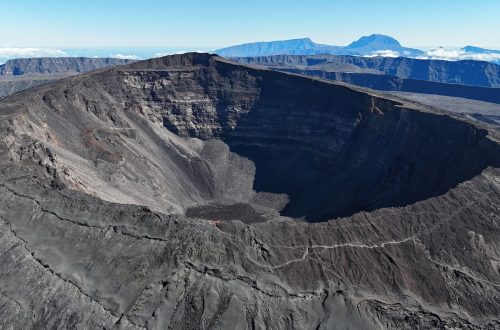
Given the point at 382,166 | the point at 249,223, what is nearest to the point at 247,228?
the point at 249,223

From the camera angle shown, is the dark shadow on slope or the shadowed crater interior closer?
the dark shadow on slope

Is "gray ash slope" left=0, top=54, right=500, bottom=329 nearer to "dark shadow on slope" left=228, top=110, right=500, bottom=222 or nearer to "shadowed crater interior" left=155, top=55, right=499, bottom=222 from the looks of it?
"dark shadow on slope" left=228, top=110, right=500, bottom=222

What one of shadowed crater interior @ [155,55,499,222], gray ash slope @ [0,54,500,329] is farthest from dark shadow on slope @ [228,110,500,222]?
gray ash slope @ [0,54,500,329]

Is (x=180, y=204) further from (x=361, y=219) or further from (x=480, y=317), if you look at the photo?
(x=480, y=317)

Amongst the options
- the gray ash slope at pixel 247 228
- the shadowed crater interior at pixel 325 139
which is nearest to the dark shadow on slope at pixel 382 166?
the shadowed crater interior at pixel 325 139

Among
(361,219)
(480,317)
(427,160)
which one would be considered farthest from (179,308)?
(427,160)

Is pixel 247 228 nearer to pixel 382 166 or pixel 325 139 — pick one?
pixel 382 166

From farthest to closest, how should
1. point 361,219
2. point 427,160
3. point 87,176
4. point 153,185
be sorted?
point 153,185 → point 427,160 → point 87,176 → point 361,219

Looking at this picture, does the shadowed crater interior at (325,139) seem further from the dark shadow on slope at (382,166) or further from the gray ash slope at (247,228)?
the gray ash slope at (247,228)

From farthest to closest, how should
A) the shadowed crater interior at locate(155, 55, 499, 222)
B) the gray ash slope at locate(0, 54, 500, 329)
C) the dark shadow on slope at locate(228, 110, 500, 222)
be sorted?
the shadowed crater interior at locate(155, 55, 499, 222)
the dark shadow on slope at locate(228, 110, 500, 222)
the gray ash slope at locate(0, 54, 500, 329)
